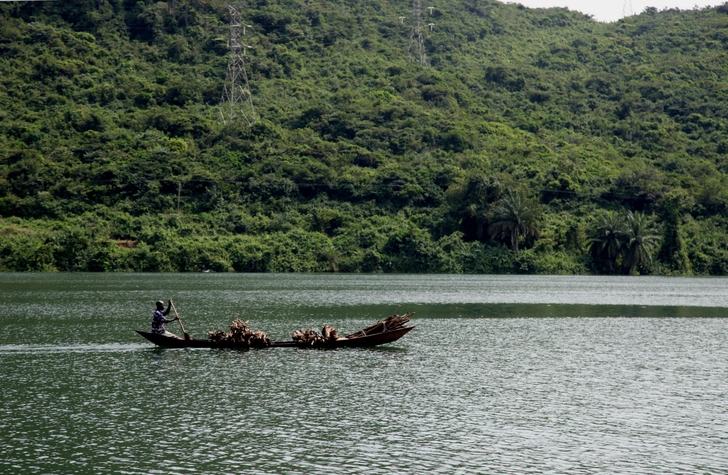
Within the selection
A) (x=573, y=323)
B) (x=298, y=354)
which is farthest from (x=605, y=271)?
(x=298, y=354)

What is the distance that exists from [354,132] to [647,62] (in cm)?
6884

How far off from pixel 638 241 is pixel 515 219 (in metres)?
14.0

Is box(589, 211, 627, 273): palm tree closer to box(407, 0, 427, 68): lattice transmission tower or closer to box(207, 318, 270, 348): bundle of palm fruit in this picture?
box(407, 0, 427, 68): lattice transmission tower

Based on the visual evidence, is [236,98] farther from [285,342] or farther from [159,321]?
[285,342]

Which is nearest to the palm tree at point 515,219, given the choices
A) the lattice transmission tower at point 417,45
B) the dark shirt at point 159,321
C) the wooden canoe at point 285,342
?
the wooden canoe at point 285,342

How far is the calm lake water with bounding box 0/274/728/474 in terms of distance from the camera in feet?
58.3

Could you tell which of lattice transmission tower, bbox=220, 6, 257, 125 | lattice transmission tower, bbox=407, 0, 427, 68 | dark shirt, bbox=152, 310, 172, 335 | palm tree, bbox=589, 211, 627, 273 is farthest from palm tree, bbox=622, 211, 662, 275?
dark shirt, bbox=152, 310, 172, 335

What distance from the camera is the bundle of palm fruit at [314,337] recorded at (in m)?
32.7

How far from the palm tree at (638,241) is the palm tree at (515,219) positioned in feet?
33.8

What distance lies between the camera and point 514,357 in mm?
32312

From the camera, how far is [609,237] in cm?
9444

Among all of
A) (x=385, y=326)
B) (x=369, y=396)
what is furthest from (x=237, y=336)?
(x=369, y=396)

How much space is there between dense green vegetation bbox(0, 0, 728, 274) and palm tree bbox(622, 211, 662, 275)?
0.27 m

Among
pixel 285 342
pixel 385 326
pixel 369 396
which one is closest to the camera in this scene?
pixel 369 396
